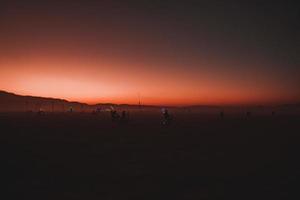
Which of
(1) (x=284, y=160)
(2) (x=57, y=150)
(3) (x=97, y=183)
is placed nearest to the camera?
(3) (x=97, y=183)

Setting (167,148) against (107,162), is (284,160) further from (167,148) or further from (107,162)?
(107,162)

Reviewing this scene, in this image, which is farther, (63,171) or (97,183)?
(63,171)

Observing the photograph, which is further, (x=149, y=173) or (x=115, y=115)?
(x=115, y=115)

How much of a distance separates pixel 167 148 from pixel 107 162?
5.52 m

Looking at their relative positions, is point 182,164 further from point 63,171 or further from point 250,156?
point 63,171

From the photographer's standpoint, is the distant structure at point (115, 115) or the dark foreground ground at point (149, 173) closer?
the dark foreground ground at point (149, 173)

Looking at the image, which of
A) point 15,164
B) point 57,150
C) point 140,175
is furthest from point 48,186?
point 57,150

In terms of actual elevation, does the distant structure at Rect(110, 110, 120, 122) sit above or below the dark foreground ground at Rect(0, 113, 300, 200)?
above

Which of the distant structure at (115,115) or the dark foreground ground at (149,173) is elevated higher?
the distant structure at (115,115)

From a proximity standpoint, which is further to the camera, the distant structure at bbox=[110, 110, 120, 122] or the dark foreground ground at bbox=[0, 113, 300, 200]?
the distant structure at bbox=[110, 110, 120, 122]

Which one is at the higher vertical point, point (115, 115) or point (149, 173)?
point (115, 115)

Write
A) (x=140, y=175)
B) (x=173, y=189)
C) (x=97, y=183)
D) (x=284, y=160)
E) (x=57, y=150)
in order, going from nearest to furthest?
(x=173, y=189), (x=97, y=183), (x=140, y=175), (x=284, y=160), (x=57, y=150)

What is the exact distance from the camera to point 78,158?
1420 cm

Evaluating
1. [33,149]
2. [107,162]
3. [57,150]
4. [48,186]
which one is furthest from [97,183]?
[33,149]
